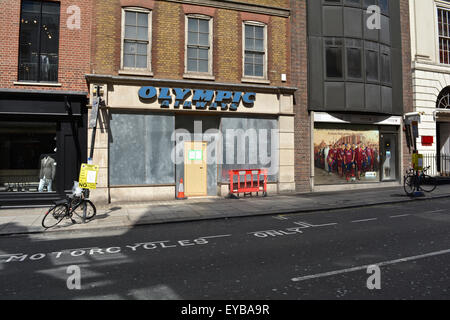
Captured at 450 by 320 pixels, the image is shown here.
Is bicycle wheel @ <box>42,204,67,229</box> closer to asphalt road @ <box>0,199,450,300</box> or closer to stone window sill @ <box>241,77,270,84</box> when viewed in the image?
asphalt road @ <box>0,199,450,300</box>

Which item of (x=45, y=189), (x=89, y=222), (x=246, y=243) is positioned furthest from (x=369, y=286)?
(x=45, y=189)

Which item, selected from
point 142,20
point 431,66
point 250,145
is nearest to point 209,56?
point 142,20

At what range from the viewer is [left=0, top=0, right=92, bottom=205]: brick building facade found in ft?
39.2

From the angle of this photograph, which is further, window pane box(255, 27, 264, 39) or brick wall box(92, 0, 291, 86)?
window pane box(255, 27, 264, 39)

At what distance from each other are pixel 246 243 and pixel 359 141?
12577 mm

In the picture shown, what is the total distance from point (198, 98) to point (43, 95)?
20.9 ft

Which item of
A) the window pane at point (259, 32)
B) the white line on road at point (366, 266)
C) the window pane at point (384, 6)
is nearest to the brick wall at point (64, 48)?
the window pane at point (259, 32)

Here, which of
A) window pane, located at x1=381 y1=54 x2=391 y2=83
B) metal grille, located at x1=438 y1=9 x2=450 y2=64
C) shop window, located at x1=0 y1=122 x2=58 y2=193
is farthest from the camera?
metal grille, located at x1=438 y1=9 x2=450 y2=64

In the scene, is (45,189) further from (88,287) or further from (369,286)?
(369,286)

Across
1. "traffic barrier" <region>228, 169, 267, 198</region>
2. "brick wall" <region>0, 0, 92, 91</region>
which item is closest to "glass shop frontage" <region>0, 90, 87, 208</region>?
"brick wall" <region>0, 0, 92, 91</region>

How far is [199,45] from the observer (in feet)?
45.5

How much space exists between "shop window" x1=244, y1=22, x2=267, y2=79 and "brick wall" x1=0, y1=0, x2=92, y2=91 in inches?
283

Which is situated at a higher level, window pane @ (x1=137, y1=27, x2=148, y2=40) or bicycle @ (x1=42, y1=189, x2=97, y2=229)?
window pane @ (x1=137, y1=27, x2=148, y2=40)

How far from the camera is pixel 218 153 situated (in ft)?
46.6
